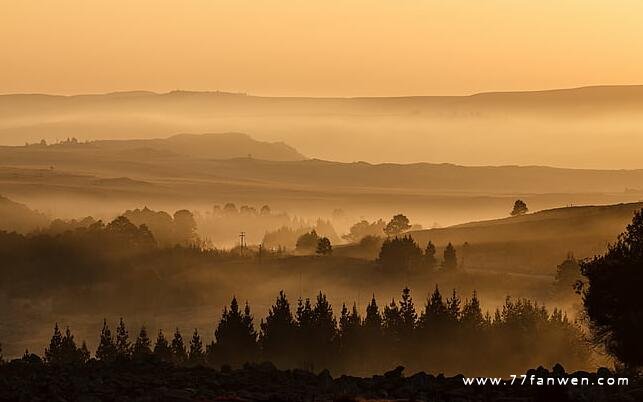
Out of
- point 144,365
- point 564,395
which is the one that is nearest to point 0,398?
point 144,365

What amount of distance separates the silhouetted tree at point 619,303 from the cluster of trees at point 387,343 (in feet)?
282

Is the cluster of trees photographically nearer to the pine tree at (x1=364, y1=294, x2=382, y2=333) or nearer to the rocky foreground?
the pine tree at (x1=364, y1=294, x2=382, y2=333)

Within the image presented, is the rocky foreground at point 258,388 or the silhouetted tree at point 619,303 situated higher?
the silhouetted tree at point 619,303

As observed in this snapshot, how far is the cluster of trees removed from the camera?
162 m

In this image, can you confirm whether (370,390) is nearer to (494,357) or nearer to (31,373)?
(31,373)

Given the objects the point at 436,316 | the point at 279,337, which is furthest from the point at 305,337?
the point at 436,316

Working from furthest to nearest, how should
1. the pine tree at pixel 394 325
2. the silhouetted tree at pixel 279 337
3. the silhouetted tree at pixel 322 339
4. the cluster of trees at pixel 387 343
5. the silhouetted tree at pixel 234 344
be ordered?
the pine tree at pixel 394 325 < the silhouetted tree at pixel 322 339 < the cluster of trees at pixel 387 343 < the silhouetted tree at pixel 279 337 < the silhouetted tree at pixel 234 344

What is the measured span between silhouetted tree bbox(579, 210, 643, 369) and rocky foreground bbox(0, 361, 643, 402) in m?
17.7

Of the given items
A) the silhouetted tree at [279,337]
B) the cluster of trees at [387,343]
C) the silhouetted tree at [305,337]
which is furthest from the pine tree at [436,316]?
the silhouetted tree at [279,337]

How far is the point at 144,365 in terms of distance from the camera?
57625 millimetres

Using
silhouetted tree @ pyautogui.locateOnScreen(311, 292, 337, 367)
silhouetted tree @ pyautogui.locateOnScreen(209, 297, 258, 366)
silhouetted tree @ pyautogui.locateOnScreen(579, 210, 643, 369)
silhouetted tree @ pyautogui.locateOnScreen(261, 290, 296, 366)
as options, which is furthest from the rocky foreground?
silhouetted tree @ pyautogui.locateOnScreen(311, 292, 337, 367)

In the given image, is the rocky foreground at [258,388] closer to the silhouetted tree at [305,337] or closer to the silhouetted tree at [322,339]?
the silhouetted tree at [305,337]

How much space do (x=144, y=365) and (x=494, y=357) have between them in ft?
377

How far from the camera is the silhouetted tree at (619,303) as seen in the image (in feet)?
233
